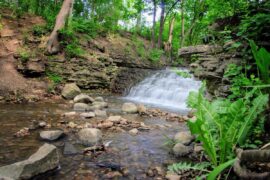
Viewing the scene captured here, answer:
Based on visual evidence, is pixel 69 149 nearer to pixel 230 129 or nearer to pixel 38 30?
pixel 230 129

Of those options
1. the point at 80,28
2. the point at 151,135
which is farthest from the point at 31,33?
the point at 151,135

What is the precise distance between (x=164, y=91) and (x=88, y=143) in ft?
23.7

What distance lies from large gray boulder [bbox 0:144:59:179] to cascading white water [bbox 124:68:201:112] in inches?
261

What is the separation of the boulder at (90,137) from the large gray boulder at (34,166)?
3.30 ft

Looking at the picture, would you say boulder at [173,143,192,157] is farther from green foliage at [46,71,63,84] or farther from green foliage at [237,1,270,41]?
green foliage at [46,71,63,84]

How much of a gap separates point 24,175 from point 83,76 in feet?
27.5

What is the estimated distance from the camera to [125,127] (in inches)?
212

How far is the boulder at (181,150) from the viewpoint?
12.0 ft

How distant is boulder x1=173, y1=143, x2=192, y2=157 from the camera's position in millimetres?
3649

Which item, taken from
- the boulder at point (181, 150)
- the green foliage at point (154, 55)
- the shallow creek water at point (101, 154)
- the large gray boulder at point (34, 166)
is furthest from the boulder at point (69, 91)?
the green foliage at point (154, 55)

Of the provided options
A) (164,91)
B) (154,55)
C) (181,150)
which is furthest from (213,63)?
(154,55)

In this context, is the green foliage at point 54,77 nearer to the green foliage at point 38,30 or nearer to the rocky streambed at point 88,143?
the green foliage at point 38,30

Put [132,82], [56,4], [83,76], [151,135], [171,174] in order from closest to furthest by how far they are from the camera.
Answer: [171,174] < [151,135] < [83,76] < [132,82] < [56,4]

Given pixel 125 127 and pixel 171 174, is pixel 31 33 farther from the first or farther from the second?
pixel 171 174
